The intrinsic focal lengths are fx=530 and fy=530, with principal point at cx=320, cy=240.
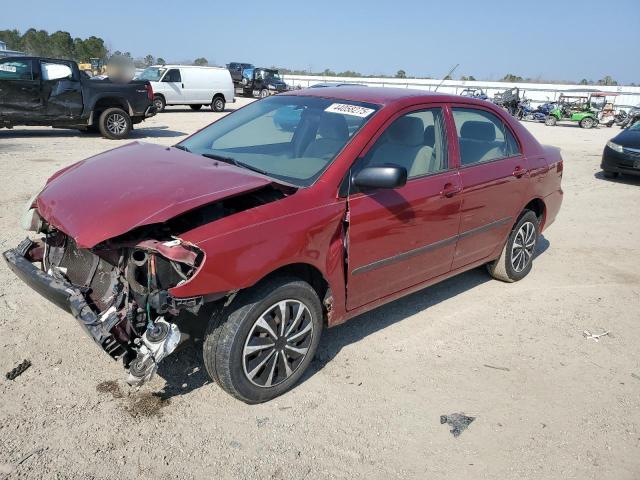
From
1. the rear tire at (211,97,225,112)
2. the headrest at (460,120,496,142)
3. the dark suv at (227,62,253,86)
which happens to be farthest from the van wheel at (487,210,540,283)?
the dark suv at (227,62,253,86)

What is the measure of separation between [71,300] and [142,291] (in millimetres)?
395

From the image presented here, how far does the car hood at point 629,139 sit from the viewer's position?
10969mm

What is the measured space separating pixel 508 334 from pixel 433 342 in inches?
27.1

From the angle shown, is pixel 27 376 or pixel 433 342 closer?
pixel 27 376

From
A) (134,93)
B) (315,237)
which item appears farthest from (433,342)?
(134,93)

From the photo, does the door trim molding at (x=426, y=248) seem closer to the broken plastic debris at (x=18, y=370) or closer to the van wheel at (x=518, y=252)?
the van wheel at (x=518, y=252)

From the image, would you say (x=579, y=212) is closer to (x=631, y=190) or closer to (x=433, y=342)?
(x=631, y=190)

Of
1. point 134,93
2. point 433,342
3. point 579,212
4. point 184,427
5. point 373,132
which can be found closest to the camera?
point 184,427

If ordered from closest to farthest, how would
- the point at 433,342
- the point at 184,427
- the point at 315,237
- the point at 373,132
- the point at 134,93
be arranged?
the point at 184,427 → the point at 315,237 → the point at 373,132 → the point at 433,342 → the point at 134,93

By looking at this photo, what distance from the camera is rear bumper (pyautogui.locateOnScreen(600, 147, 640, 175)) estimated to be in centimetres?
1073

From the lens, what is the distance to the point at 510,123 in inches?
193

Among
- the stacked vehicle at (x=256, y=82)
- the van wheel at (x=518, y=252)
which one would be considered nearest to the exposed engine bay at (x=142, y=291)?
the van wheel at (x=518, y=252)

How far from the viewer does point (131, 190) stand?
2.96 metres

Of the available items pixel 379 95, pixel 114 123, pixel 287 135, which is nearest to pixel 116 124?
pixel 114 123
